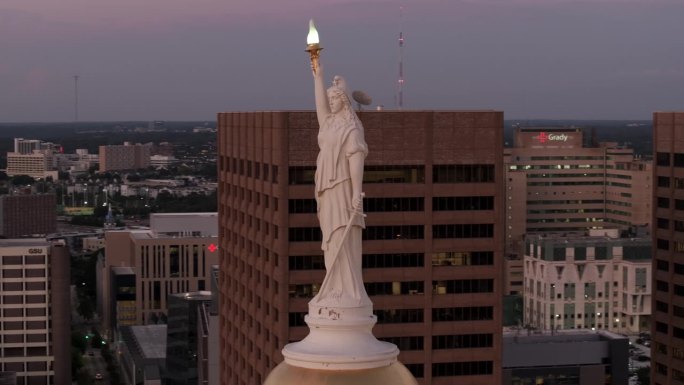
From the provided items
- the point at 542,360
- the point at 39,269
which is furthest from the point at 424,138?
the point at 39,269

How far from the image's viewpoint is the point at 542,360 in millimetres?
119625

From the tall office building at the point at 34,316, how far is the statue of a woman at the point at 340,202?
154431mm

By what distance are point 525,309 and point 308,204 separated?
411ft

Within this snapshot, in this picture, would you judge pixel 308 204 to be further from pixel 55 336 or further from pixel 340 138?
pixel 55 336

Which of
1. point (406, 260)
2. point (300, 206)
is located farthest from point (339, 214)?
point (406, 260)

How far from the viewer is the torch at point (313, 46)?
533 inches

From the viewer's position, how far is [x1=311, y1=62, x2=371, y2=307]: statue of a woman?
13.4 metres

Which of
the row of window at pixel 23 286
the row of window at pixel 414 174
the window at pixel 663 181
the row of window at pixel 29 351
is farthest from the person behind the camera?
the row of window at pixel 29 351

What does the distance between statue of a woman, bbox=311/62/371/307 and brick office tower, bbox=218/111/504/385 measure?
201ft

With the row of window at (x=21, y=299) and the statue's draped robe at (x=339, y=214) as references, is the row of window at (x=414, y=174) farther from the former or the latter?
the row of window at (x=21, y=299)

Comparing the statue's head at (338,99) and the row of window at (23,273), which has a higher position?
the statue's head at (338,99)

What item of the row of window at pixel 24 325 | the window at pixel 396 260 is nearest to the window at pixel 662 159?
the window at pixel 396 260

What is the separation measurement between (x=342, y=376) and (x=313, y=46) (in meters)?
2.77

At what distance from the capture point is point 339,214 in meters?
13.5
